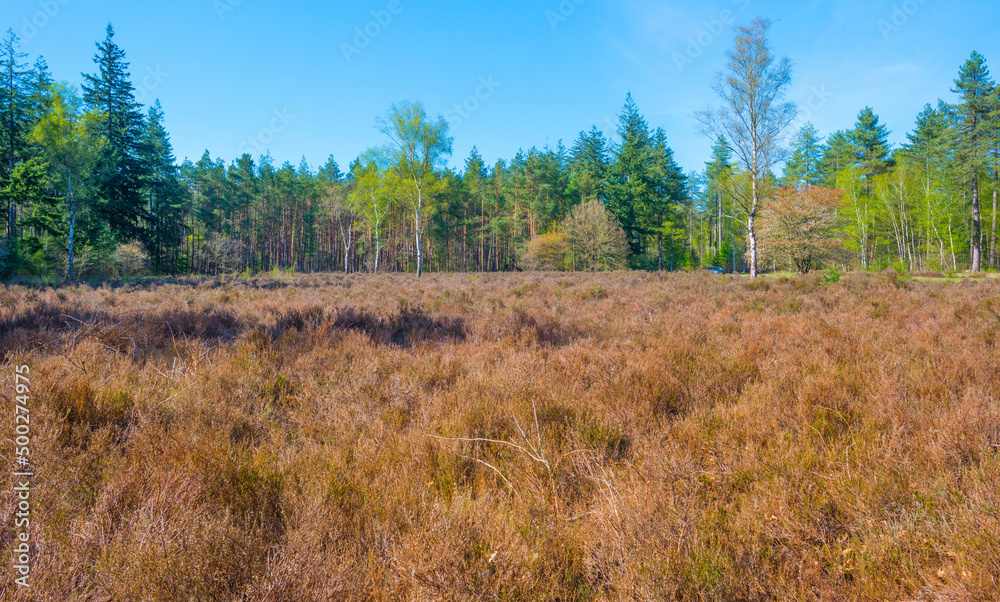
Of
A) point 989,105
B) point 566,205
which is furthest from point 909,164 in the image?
point 566,205

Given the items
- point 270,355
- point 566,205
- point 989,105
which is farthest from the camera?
point 566,205

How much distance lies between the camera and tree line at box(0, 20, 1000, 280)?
69.2 ft

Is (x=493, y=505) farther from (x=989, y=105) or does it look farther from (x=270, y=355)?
(x=989, y=105)

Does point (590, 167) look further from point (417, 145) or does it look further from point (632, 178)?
point (417, 145)

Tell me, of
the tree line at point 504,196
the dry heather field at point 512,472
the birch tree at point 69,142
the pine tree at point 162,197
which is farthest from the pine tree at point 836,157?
the pine tree at point 162,197

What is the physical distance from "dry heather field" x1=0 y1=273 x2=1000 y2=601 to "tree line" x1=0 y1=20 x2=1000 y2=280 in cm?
1856

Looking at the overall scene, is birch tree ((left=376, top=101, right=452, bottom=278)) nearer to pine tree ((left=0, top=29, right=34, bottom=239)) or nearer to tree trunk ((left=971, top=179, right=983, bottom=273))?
pine tree ((left=0, top=29, right=34, bottom=239))

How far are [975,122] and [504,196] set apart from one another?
128 feet

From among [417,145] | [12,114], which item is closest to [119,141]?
[12,114]

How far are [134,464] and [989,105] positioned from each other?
47018 mm

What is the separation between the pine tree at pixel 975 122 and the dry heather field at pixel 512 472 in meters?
37.0

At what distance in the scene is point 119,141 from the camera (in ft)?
93.8

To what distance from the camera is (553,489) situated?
2.27 metres

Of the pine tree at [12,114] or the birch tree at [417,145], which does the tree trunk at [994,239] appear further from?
the pine tree at [12,114]
